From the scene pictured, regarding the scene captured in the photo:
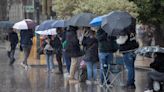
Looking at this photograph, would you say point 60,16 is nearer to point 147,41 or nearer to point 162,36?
point 147,41

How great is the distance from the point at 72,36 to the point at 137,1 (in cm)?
238

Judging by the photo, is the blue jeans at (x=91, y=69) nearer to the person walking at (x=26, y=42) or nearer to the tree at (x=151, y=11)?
the tree at (x=151, y=11)

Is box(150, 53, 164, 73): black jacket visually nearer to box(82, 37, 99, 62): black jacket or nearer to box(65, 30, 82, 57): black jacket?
box(82, 37, 99, 62): black jacket

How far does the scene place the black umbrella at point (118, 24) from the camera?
14.6 metres

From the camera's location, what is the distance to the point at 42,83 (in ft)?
55.6

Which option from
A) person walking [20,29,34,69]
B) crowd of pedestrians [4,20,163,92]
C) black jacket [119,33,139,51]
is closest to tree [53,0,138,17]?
crowd of pedestrians [4,20,163,92]

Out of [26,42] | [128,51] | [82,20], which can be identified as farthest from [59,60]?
[128,51]

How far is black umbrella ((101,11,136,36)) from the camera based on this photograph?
14.6m

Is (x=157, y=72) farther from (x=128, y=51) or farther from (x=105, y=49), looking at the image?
(x=105, y=49)

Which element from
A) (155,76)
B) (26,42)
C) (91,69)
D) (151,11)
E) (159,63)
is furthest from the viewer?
(26,42)

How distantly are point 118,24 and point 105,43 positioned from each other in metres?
0.93

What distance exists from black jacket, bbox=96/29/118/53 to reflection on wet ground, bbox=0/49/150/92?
3.44 ft

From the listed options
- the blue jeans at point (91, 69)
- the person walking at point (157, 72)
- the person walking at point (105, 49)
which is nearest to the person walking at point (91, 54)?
the blue jeans at point (91, 69)

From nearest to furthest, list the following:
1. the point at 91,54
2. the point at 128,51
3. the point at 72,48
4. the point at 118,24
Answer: the point at 118,24 < the point at 128,51 < the point at 91,54 < the point at 72,48
